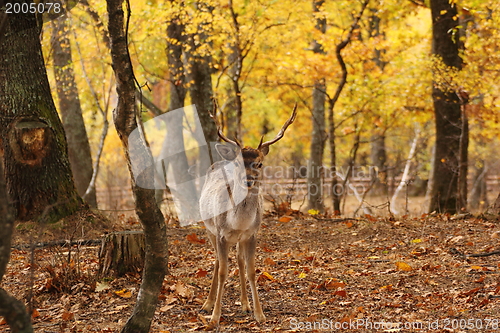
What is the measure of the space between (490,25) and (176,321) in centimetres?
1103

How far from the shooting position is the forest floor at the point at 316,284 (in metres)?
5.28

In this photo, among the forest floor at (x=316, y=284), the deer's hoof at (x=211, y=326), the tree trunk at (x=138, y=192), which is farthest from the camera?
the deer's hoof at (x=211, y=326)

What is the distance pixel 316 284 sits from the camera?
6.57m

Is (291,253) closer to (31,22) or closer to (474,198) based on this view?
(31,22)

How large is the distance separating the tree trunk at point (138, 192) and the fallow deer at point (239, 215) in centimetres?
124

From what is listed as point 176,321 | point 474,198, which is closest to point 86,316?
point 176,321

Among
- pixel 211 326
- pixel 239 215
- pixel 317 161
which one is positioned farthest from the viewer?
pixel 317 161

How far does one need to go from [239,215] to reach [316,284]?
154 cm

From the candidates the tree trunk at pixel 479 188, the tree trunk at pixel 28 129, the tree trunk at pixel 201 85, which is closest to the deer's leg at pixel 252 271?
the tree trunk at pixel 28 129

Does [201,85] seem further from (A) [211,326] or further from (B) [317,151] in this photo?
(A) [211,326]

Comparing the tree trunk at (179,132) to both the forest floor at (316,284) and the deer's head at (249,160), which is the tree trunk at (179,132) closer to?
the forest floor at (316,284)

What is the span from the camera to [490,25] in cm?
1271

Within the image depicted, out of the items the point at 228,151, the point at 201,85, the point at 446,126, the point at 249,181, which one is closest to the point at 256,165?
the point at 249,181

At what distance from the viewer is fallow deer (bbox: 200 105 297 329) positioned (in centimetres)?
569
